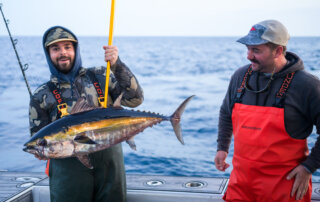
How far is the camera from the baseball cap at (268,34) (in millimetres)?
2661

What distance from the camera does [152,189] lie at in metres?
3.80

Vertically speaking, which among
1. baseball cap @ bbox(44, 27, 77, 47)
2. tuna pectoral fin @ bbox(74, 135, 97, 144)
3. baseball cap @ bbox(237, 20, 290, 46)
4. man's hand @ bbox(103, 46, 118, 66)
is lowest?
tuna pectoral fin @ bbox(74, 135, 97, 144)

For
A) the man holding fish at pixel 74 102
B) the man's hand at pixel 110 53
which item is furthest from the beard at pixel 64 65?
the man's hand at pixel 110 53

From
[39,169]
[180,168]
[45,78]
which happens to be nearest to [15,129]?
[39,169]

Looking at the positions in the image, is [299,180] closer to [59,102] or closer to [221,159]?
Result: [221,159]

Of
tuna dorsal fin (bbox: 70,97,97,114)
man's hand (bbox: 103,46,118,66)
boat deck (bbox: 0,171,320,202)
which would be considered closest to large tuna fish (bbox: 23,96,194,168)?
tuna dorsal fin (bbox: 70,97,97,114)

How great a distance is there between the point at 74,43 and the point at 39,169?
21.1 feet

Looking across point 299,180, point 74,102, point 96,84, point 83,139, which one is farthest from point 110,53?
point 299,180

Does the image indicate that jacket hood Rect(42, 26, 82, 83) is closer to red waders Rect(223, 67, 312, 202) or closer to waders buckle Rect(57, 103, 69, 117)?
waders buckle Rect(57, 103, 69, 117)

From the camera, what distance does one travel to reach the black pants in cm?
294

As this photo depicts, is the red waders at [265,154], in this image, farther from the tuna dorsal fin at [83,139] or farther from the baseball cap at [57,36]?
the baseball cap at [57,36]

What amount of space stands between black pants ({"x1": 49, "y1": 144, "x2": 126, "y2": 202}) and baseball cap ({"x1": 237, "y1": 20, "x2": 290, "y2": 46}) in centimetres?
155

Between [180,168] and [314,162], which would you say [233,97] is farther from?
[180,168]

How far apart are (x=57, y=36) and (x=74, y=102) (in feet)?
2.04
